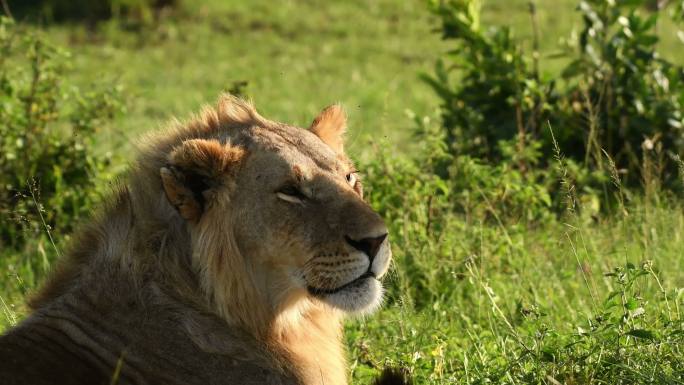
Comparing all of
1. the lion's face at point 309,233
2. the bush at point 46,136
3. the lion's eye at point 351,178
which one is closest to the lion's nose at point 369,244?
the lion's face at point 309,233

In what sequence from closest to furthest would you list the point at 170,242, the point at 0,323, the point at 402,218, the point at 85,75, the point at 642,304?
the point at 170,242 → the point at 642,304 → the point at 0,323 → the point at 402,218 → the point at 85,75

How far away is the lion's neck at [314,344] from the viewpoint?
11.2ft

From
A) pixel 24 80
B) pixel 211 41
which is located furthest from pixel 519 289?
pixel 211 41

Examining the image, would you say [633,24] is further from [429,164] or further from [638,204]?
[429,164]

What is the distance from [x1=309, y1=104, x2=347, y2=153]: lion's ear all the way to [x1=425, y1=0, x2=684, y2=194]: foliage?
263 cm

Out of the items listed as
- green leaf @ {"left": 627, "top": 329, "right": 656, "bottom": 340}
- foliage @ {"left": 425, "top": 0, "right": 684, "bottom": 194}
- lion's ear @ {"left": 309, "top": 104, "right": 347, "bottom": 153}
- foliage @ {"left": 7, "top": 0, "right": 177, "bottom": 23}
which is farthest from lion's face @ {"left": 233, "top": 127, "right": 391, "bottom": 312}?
foliage @ {"left": 7, "top": 0, "right": 177, "bottom": 23}

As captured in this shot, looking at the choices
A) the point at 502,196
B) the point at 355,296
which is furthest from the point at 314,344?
the point at 502,196

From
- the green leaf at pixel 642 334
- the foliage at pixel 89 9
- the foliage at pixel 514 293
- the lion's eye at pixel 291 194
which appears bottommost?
the foliage at pixel 89 9

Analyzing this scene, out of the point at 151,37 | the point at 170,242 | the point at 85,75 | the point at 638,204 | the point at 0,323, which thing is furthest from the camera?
the point at 151,37

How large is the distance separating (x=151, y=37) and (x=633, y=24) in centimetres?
850

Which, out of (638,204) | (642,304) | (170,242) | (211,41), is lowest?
(211,41)

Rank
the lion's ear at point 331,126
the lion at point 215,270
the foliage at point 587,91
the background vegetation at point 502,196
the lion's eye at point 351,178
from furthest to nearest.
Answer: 1. the foliage at point 587,91
2. the lion's ear at point 331,126
3. the background vegetation at point 502,196
4. the lion's eye at point 351,178
5. the lion at point 215,270

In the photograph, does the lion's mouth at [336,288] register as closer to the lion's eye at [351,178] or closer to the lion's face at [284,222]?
the lion's face at [284,222]

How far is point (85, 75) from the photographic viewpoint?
1258 centimetres
